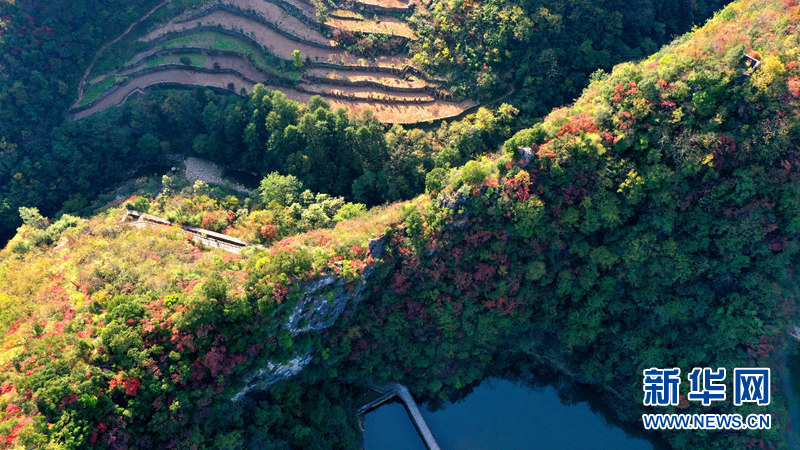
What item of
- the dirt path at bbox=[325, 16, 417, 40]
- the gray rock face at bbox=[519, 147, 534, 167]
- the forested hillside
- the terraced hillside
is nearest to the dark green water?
the forested hillside

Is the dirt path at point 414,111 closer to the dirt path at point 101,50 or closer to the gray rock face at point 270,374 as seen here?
the gray rock face at point 270,374

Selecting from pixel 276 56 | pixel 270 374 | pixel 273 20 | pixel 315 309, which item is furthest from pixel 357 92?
pixel 270 374

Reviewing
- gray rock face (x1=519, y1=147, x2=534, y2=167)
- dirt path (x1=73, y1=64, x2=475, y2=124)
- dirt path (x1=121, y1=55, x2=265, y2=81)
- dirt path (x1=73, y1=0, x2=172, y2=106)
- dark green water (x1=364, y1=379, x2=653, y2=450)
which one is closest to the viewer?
gray rock face (x1=519, y1=147, x2=534, y2=167)

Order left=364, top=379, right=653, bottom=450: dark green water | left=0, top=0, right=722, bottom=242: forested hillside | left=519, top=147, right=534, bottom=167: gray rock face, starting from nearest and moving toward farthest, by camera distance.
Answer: left=519, top=147, right=534, bottom=167: gray rock face
left=364, top=379, right=653, bottom=450: dark green water
left=0, top=0, right=722, bottom=242: forested hillside

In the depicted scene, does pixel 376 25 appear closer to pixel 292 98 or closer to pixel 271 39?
pixel 271 39

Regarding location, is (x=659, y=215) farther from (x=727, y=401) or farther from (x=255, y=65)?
(x=255, y=65)

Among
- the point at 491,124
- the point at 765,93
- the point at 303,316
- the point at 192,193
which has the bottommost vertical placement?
the point at 303,316

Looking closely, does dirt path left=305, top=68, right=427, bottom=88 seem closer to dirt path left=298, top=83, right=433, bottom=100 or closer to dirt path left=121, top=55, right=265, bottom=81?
dirt path left=298, top=83, right=433, bottom=100

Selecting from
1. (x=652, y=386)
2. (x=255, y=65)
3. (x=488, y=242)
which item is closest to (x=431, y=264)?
(x=488, y=242)
